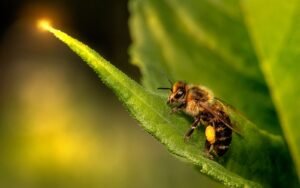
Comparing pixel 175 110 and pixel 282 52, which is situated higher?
pixel 282 52

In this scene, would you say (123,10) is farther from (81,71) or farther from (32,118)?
(32,118)

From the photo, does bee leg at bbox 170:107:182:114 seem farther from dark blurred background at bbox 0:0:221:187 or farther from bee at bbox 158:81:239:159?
dark blurred background at bbox 0:0:221:187

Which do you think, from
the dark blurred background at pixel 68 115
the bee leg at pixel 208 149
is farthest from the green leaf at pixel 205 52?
the dark blurred background at pixel 68 115

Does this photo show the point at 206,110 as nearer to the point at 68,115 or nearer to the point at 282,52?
the point at 282,52

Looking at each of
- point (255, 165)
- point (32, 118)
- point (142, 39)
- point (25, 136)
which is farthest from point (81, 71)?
point (255, 165)

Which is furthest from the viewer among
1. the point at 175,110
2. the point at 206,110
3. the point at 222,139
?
the point at 206,110

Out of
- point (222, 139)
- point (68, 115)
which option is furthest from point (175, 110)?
point (68, 115)

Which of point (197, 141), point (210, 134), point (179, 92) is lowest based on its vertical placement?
point (197, 141)
